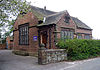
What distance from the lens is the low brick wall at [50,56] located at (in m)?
9.94

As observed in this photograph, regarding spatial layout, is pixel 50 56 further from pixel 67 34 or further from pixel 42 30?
pixel 67 34

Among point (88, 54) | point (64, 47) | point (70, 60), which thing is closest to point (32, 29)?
point (64, 47)

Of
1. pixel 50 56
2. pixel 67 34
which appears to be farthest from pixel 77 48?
pixel 50 56

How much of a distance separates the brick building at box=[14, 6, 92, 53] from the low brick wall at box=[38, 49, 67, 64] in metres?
1.57

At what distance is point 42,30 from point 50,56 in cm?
451

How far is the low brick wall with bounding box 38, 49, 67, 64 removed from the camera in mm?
9938

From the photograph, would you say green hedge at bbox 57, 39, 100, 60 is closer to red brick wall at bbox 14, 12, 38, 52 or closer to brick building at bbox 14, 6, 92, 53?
brick building at bbox 14, 6, 92, 53

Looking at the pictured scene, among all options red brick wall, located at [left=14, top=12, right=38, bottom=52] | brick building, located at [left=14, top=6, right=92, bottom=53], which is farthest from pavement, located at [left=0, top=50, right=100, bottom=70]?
red brick wall, located at [left=14, top=12, right=38, bottom=52]

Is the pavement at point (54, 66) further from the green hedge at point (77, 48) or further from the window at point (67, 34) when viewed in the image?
the window at point (67, 34)

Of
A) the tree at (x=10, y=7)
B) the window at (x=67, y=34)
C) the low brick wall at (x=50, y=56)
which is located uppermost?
the tree at (x=10, y=7)

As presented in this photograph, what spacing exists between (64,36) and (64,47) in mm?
2136

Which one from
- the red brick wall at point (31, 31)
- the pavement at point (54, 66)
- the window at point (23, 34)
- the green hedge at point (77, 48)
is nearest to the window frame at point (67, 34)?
the green hedge at point (77, 48)

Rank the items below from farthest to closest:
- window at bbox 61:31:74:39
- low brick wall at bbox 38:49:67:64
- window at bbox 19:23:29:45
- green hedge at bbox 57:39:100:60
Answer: window at bbox 19:23:29:45 < window at bbox 61:31:74:39 < green hedge at bbox 57:39:100:60 < low brick wall at bbox 38:49:67:64

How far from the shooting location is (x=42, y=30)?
14.1 m
